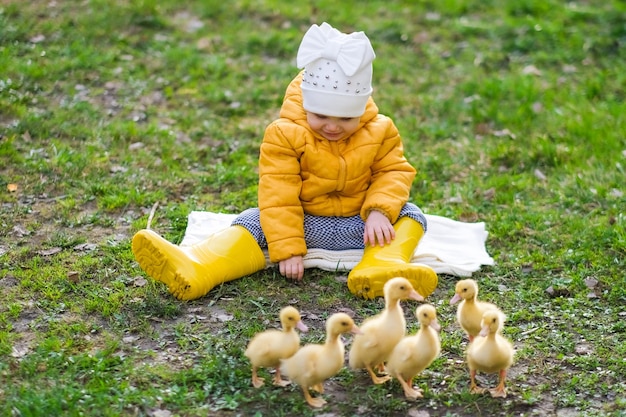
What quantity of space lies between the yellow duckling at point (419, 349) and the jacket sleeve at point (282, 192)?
1.20 m

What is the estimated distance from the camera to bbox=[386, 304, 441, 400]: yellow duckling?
3711 mm

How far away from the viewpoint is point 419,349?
373cm

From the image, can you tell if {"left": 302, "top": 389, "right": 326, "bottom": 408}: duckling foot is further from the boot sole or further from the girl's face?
the girl's face

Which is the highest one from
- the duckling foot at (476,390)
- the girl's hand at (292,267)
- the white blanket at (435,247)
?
the duckling foot at (476,390)

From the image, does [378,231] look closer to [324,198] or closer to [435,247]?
[324,198]

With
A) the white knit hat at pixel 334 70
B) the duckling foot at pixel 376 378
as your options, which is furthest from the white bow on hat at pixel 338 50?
the duckling foot at pixel 376 378

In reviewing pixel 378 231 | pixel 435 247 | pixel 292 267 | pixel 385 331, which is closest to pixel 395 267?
pixel 378 231

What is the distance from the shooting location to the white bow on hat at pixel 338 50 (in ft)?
15.1

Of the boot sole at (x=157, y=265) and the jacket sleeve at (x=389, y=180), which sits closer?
the boot sole at (x=157, y=265)

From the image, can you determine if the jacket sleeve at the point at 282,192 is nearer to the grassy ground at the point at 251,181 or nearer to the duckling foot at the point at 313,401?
the grassy ground at the point at 251,181

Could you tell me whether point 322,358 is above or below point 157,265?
above

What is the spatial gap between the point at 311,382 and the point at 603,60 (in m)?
5.64

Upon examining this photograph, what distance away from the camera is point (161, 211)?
575cm

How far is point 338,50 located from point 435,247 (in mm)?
1390
